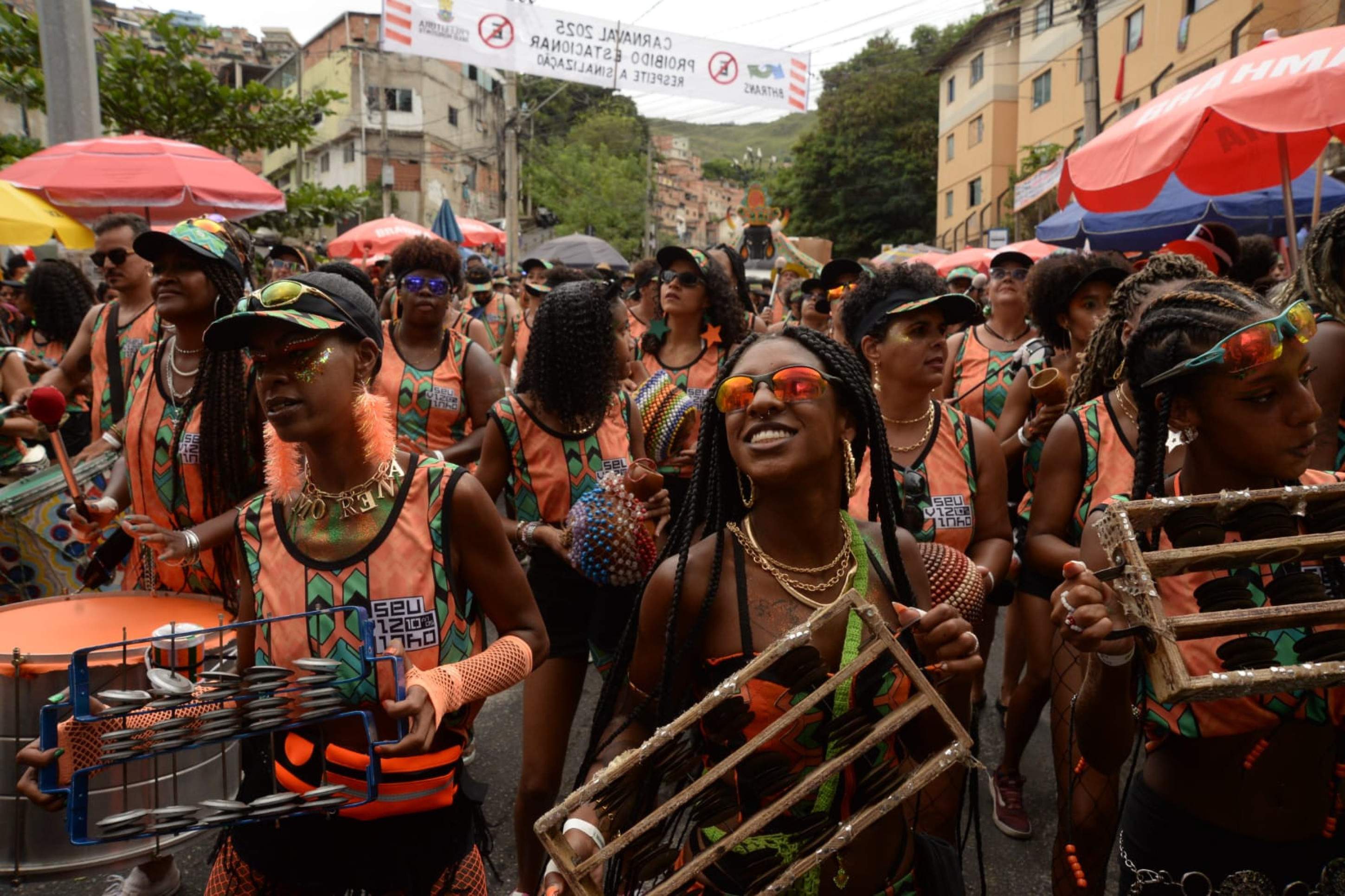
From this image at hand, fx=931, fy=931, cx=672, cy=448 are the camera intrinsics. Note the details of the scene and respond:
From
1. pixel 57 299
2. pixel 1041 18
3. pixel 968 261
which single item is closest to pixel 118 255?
pixel 57 299

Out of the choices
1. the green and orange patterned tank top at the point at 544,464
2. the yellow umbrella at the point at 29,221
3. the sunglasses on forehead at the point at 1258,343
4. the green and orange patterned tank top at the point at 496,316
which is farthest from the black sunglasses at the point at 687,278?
the green and orange patterned tank top at the point at 496,316

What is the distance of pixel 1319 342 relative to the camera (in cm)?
292

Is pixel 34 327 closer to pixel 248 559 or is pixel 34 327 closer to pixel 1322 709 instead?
pixel 248 559

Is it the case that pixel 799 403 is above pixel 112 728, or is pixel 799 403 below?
above

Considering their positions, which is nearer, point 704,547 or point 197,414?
point 704,547

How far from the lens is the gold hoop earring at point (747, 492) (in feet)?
7.25

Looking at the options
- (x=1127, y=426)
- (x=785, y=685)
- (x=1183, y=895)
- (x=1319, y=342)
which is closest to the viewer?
(x=785, y=685)

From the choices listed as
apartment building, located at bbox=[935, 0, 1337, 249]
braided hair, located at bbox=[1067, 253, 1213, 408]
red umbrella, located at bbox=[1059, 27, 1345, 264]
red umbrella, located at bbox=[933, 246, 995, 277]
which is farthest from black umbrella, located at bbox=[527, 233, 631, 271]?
braided hair, located at bbox=[1067, 253, 1213, 408]

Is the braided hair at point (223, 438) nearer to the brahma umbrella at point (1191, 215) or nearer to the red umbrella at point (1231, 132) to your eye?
the red umbrella at point (1231, 132)

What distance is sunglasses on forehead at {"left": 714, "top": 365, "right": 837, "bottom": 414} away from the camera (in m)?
2.06

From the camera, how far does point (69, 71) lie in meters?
7.86

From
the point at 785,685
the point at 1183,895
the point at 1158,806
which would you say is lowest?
the point at 1183,895

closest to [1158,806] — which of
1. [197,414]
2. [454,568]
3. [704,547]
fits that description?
[704,547]

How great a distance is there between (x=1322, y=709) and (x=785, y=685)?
49.2 inches
